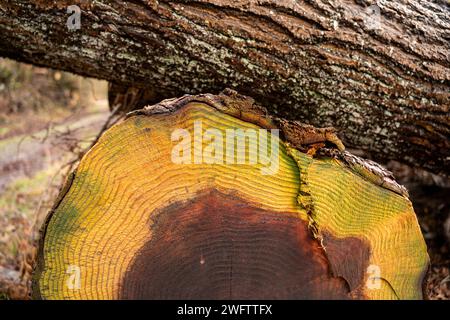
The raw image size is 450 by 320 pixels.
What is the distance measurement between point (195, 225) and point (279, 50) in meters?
0.98

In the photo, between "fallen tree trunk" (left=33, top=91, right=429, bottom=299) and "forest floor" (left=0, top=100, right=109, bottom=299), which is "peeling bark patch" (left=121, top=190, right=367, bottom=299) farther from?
"forest floor" (left=0, top=100, right=109, bottom=299)

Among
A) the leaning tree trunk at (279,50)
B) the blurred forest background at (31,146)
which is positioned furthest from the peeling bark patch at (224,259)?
the blurred forest background at (31,146)

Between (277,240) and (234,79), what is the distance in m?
0.95

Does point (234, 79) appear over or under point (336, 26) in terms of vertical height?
under

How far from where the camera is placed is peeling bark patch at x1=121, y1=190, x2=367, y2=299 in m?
1.49

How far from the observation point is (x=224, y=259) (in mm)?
1498

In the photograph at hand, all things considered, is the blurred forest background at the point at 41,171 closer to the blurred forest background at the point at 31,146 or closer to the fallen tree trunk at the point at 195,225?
the blurred forest background at the point at 31,146

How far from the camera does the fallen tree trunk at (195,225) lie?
1.49m

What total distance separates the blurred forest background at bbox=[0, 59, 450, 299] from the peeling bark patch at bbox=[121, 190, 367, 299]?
3.01 ft

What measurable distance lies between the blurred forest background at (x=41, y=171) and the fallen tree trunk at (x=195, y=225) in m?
0.87

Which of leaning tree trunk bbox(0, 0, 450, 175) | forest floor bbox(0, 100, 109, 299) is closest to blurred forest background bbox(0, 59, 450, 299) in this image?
forest floor bbox(0, 100, 109, 299)

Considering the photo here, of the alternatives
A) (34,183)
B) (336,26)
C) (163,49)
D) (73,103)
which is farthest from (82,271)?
(73,103)
